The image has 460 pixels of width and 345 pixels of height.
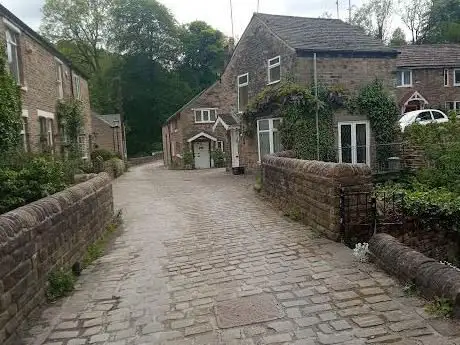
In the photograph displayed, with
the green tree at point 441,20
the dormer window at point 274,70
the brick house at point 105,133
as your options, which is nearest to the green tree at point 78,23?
the brick house at point 105,133

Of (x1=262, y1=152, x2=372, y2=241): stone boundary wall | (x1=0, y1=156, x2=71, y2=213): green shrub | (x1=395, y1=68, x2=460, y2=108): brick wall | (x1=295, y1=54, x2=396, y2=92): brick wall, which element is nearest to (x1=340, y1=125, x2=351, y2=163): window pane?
(x1=295, y1=54, x2=396, y2=92): brick wall

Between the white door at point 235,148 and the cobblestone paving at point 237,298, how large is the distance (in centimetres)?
1510

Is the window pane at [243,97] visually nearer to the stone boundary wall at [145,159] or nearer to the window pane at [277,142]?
the window pane at [277,142]

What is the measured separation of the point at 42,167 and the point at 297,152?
11070 millimetres

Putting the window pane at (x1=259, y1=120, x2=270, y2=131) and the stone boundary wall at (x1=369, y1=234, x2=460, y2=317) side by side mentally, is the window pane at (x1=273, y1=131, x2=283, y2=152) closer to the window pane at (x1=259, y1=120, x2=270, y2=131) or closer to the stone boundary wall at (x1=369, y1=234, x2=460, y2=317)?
the window pane at (x1=259, y1=120, x2=270, y2=131)

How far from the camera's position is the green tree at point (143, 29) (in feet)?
160

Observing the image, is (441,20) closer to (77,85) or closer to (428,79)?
(428,79)

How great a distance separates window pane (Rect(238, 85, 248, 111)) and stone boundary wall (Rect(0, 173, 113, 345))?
15.2 metres

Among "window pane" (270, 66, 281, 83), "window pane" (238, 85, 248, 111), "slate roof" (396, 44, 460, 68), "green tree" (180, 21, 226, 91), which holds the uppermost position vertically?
"green tree" (180, 21, 226, 91)

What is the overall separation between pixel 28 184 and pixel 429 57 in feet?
110

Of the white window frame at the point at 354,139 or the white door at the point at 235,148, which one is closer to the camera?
the white window frame at the point at 354,139

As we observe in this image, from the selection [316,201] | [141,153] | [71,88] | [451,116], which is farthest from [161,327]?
[141,153]

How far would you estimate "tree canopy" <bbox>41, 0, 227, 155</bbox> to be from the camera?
4909cm

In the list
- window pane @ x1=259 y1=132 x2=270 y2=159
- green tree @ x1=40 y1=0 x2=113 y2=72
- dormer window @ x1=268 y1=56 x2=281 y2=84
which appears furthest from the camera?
green tree @ x1=40 y1=0 x2=113 y2=72
